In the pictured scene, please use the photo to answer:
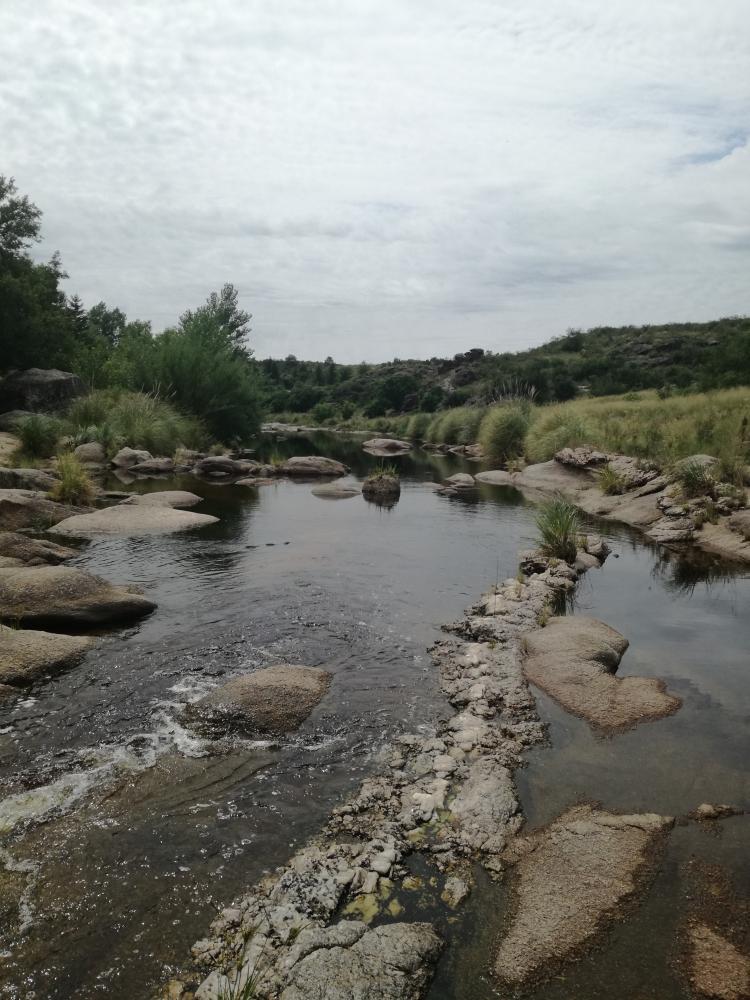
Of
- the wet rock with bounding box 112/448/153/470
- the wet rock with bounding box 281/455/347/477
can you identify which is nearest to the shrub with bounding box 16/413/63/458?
the wet rock with bounding box 112/448/153/470

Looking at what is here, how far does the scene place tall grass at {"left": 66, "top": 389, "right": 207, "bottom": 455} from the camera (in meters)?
26.8

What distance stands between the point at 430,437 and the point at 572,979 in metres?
43.5

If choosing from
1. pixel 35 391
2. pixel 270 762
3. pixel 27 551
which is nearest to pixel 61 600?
pixel 27 551

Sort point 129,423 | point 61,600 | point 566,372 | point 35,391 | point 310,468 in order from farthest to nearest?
point 566,372, point 35,391, point 129,423, point 310,468, point 61,600

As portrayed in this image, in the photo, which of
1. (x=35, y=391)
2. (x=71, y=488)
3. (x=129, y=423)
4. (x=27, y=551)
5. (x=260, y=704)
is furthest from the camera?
(x=35, y=391)

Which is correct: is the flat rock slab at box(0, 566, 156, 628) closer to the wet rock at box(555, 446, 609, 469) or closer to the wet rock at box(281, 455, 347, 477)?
the wet rock at box(555, 446, 609, 469)

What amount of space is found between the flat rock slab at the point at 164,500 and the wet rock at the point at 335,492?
4500 mm

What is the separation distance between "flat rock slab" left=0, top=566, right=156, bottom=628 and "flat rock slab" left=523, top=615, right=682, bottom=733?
17.7ft

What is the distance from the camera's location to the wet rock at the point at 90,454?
24600mm

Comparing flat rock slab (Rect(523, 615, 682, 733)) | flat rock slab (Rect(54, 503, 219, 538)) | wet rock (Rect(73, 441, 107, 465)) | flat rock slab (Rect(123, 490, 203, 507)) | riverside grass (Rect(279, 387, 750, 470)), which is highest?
riverside grass (Rect(279, 387, 750, 470))

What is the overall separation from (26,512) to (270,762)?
11.1 meters

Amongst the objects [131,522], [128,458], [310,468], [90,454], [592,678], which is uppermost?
[90,454]

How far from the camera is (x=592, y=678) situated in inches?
277

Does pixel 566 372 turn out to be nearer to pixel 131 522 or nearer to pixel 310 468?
pixel 310 468
